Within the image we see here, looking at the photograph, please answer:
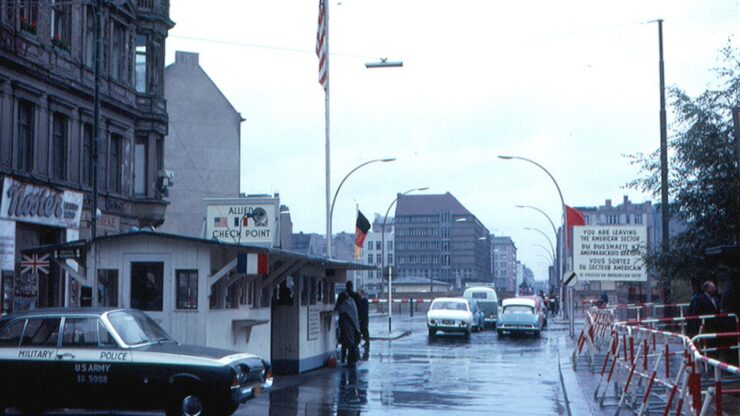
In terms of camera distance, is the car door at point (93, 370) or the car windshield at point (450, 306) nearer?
the car door at point (93, 370)

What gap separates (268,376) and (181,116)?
4397cm

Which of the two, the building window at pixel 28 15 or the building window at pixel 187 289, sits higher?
the building window at pixel 28 15

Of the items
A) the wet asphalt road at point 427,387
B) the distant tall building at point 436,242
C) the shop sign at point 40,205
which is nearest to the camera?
the wet asphalt road at point 427,387

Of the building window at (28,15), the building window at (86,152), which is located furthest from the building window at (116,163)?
the building window at (28,15)

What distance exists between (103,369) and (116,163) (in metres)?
20.3

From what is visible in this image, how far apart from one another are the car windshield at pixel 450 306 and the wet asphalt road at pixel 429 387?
10607 mm

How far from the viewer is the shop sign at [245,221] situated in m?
29.4

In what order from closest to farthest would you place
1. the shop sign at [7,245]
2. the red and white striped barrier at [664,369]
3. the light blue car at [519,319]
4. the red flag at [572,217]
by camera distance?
the red and white striped barrier at [664,369], the shop sign at [7,245], the red flag at [572,217], the light blue car at [519,319]

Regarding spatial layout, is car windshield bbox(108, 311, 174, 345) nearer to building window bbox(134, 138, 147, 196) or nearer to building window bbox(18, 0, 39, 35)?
building window bbox(18, 0, 39, 35)

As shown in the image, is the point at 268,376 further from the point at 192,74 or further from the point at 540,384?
the point at 192,74

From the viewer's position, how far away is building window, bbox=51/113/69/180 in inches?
1085

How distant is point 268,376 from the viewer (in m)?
14.1

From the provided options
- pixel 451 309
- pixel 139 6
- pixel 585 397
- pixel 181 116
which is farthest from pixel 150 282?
pixel 181 116

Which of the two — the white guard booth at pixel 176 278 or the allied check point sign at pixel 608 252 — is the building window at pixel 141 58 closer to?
the allied check point sign at pixel 608 252
